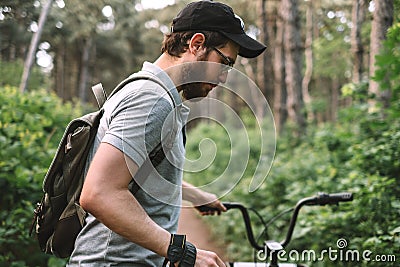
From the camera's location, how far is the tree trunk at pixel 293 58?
1433 cm

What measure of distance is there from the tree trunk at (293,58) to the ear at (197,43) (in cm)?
1249

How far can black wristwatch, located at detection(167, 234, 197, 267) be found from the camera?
160 centimetres

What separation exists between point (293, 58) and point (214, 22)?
A: 13223 millimetres

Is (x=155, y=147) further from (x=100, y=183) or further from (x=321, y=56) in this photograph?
(x=321, y=56)

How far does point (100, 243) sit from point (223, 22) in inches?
40.3

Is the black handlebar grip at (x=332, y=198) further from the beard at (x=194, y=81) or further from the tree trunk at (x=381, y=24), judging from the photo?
the tree trunk at (x=381, y=24)

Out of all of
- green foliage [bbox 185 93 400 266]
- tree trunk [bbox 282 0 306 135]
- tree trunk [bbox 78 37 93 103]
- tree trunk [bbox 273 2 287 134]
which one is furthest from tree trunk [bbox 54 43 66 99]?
green foliage [bbox 185 93 400 266]

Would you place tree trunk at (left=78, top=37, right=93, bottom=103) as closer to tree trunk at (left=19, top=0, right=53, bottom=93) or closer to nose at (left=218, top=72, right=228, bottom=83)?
tree trunk at (left=19, top=0, right=53, bottom=93)

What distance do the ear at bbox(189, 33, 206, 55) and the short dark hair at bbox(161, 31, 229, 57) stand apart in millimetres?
18

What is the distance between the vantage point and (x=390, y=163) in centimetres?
459

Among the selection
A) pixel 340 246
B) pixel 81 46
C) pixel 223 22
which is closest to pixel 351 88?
pixel 340 246

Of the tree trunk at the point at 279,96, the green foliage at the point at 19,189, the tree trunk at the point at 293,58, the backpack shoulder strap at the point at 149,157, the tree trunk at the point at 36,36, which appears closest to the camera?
the backpack shoulder strap at the point at 149,157

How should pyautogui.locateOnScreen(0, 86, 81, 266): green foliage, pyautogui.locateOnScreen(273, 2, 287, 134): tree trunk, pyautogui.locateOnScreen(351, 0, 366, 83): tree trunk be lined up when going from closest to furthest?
pyautogui.locateOnScreen(0, 86, 81, 266): green foliage
pyautogui.locateOnScreen(351, 0, 366, 83): tree trunk
pyautogui.locateOnScreen(273, 2, 287, 134): tree trunk

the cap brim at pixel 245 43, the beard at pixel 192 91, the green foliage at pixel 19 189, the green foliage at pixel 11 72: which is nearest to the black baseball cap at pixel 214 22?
the cap brim at pixel 245 43
